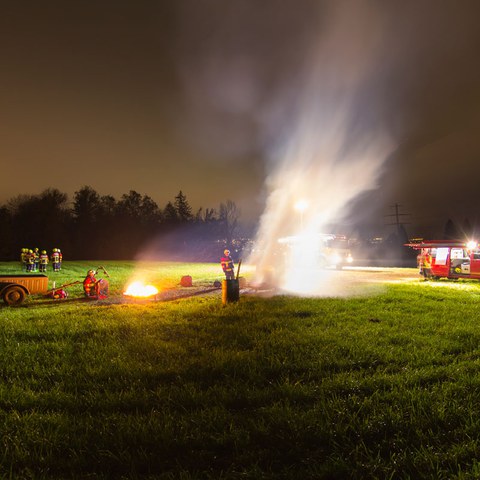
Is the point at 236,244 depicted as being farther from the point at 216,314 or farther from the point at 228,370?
the point at 228,370

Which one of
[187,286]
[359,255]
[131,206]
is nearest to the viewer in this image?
[187,286]

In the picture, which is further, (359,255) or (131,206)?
(131,206)

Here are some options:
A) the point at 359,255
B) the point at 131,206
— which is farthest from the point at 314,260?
the point at 131,206

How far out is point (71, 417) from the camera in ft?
13.0

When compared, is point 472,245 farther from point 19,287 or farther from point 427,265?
point 19,287

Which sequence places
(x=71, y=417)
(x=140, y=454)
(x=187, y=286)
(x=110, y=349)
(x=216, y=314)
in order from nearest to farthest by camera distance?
1. (x=140, y=454)
2. (x=71, y=417)
3. (x=110, y=349)
4. (x=216, y=314)
5. (x=187, y=286)

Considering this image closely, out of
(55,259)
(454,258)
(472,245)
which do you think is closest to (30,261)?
(55,259)

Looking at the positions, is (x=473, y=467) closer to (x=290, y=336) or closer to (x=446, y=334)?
(x=290, y=336)

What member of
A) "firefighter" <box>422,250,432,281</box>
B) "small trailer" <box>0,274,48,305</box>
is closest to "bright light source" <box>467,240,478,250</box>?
"firefighter" <box>422,250,432,281</box>

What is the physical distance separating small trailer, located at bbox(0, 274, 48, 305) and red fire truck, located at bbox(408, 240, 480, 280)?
58.6ft

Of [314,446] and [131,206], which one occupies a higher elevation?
[131,206]

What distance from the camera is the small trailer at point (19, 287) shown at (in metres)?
12.4

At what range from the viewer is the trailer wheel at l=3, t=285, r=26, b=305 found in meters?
12.3

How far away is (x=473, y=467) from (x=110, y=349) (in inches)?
208
